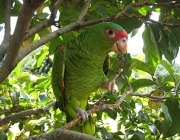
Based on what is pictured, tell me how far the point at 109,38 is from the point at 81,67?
0.64 feet

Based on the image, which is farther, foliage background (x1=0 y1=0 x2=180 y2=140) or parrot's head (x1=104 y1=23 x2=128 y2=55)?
parrot's head (x1=104 y1=23 x2=128 y2=55)

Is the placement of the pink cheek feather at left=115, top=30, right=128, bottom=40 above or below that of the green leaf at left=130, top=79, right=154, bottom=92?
above

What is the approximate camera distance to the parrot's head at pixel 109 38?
3.11 ft

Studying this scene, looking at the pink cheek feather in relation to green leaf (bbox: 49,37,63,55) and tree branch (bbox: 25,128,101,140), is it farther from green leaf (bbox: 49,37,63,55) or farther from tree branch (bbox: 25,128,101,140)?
tree branch (bbox: 25,128,101,140)

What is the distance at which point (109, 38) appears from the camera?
0.99 meters

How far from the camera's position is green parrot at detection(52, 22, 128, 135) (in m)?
1.02

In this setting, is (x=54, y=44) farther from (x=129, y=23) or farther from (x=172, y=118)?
(x=172, y=118)

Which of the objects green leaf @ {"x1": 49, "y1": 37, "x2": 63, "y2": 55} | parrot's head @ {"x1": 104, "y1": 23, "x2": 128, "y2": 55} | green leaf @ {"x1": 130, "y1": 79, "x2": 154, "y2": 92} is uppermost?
parrot's head @ {"x1": 104, "y1": 23, "x2": 128, "y2": 55}

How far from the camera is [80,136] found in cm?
56

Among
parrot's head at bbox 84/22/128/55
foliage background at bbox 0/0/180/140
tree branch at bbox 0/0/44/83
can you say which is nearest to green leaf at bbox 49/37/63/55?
foliage background at bbox 0/0/180/140

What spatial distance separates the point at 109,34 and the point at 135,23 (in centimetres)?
14

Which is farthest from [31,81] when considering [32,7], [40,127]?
[32,7]

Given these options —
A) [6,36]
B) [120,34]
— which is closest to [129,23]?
[120,34]

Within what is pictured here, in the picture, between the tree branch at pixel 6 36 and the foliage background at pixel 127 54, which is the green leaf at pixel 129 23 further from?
the tree branch at pixel 6 36
